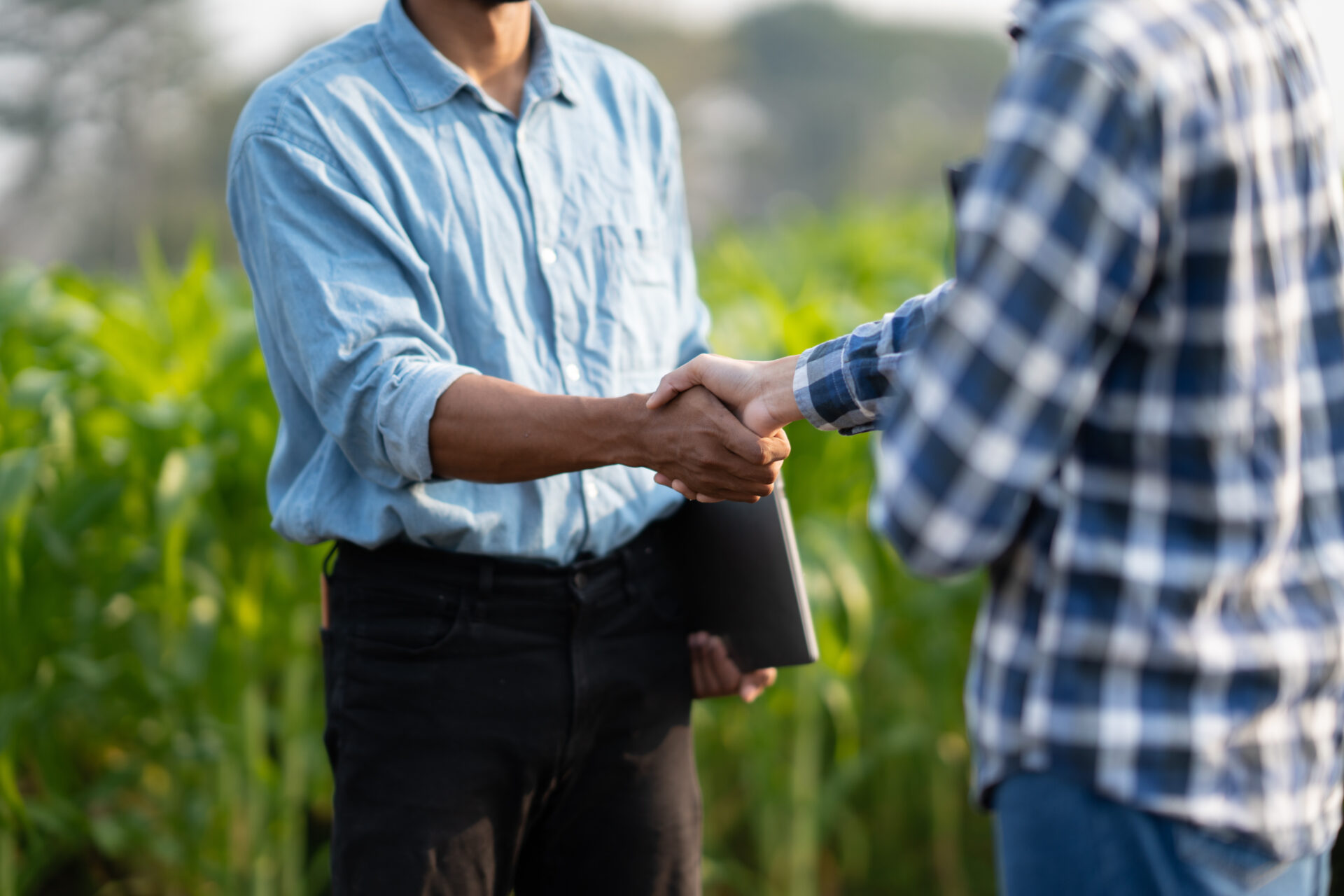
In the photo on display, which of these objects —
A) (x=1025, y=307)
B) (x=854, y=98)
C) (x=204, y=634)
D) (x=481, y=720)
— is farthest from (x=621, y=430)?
(x=854, y=98)

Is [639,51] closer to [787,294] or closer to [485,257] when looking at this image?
[787,294]

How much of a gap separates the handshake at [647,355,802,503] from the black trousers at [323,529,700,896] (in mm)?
233

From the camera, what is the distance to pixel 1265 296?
2.78 ft

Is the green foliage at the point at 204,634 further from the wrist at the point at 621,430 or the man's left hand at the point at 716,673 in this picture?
the wrist at the point at 621,430

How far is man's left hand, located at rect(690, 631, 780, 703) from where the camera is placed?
5.66 ft

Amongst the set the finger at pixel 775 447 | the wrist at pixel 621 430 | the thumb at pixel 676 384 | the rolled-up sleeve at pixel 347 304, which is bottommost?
the finger at pixel 775 447

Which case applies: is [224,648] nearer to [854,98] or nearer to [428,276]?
[428,276]

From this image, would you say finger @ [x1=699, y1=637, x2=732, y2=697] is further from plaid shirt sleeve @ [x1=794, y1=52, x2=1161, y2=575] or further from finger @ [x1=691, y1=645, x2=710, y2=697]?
plaid shirt sleeve @ [x1=794, y1=52, x2=1161, y2=575]

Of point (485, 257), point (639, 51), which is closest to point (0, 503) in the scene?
point (485, 257)

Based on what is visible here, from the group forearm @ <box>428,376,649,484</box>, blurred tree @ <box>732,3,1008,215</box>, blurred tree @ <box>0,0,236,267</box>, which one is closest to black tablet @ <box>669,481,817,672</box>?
forearm @ <box>428,376,649,484</box>

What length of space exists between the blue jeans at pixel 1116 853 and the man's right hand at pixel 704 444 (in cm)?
61

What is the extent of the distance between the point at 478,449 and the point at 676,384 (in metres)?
0.26

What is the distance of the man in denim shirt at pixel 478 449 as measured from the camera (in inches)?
55.2

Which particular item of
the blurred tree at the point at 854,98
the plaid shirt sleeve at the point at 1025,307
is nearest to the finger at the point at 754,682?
the plaid shirt sleeve at the point at 1025,307
